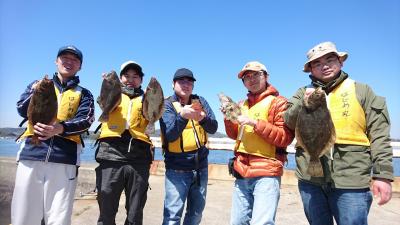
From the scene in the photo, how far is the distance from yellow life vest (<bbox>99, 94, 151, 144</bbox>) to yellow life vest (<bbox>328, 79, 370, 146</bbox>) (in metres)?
2.49

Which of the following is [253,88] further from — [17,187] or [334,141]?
[17,187]

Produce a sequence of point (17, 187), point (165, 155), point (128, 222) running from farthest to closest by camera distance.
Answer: point (165, 155) → point (128, 222) → point (17, 187)

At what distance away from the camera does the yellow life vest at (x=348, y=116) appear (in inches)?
133

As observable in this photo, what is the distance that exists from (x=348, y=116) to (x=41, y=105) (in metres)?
3.59

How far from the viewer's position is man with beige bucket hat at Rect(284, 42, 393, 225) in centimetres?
324

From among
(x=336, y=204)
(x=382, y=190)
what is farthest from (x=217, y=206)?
(x=382, y=190)

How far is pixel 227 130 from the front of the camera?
4.45 m

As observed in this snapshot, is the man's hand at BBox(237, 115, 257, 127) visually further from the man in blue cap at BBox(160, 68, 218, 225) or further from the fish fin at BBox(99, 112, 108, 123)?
the fish fin at BBox(99, 112, 108, 123)

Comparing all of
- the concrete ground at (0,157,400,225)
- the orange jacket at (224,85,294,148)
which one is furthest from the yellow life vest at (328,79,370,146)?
the concrete ground at (0,157,400,225)

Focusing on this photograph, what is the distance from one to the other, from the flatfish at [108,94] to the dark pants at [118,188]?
2.26 ft

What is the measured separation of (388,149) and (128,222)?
3234mm

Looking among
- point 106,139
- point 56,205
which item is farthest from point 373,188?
point 56,205

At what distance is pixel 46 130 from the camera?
4.04 metres

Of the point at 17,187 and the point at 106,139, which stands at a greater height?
the point at 106,139
